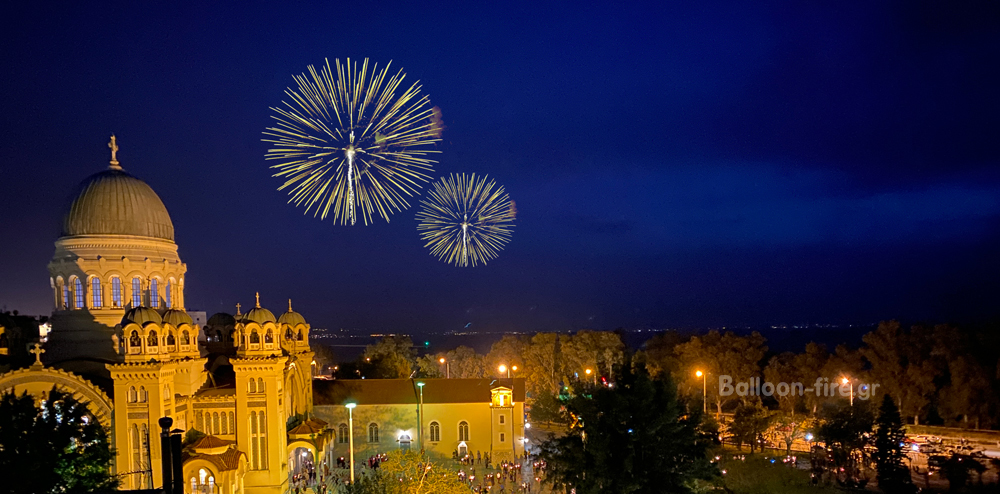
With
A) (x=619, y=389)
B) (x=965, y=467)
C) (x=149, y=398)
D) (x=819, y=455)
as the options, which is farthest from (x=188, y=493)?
(x=965, y=467)

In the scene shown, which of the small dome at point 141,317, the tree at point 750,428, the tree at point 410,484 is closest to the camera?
the tree at point 410,484

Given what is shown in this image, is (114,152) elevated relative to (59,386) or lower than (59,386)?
elevated

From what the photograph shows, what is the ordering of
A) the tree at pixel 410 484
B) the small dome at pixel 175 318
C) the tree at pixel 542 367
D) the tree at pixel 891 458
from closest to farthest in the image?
1. the tree at pixel 410 484
2. the tree at pixel 891 458
3. the small dome at pixel 175 318
4. the tree at pixel 542 367

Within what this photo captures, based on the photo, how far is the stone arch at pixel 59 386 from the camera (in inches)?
1009

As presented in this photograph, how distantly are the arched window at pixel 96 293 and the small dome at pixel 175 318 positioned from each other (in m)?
5.09

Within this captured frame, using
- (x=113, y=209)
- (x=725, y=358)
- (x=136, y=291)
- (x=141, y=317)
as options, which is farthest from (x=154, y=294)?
(x=725, y=358)

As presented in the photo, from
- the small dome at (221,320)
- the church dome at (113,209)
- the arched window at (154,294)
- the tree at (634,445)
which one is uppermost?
the church dome at (113,209)

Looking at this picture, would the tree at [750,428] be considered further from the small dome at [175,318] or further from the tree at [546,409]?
the small dome at [175,318]

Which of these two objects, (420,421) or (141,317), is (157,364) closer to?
(141,317)

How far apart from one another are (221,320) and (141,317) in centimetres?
1550

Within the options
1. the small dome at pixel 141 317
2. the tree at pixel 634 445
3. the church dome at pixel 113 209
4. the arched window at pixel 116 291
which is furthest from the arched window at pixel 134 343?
the tree at pixel 634 445

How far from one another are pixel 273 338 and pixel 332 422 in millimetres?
13585

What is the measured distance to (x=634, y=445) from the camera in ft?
57.3

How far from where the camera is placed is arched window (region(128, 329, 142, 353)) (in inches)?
1049
